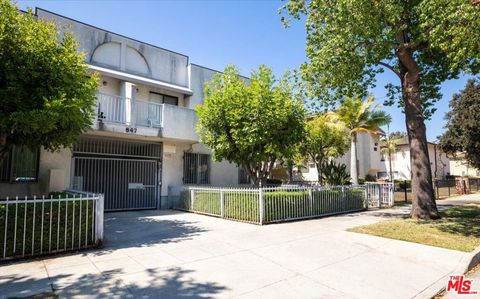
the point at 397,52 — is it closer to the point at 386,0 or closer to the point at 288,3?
the point at 386,0

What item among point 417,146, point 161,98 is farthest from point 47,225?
point 417,146

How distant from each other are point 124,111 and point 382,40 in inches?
411

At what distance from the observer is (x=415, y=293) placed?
436cm

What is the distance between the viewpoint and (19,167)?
415 inches

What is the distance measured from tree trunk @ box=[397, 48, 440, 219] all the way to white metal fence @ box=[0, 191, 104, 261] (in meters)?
11.0

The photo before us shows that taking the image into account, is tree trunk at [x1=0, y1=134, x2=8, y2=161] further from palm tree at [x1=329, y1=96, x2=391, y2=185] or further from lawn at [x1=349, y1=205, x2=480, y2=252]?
palm tree at [x1=329, y1=96, x2=391, y2=185]

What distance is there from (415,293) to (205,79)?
1453 cm

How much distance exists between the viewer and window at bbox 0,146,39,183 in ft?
33.7

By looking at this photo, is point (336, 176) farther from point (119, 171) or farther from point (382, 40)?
point (119, 171)

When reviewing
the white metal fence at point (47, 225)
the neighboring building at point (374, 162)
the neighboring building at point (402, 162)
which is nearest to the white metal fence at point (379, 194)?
the neighboring building at point (374, 162)

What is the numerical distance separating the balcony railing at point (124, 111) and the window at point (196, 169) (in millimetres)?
3063

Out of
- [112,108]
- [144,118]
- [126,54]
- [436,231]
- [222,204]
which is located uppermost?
[126,54]

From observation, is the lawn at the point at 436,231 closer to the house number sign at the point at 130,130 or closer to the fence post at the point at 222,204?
the fence post at the point at 222,204

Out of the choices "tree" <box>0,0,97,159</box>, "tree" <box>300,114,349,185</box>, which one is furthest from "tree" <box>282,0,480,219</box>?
Result: "tree" <box>0,0,97,159</box>
